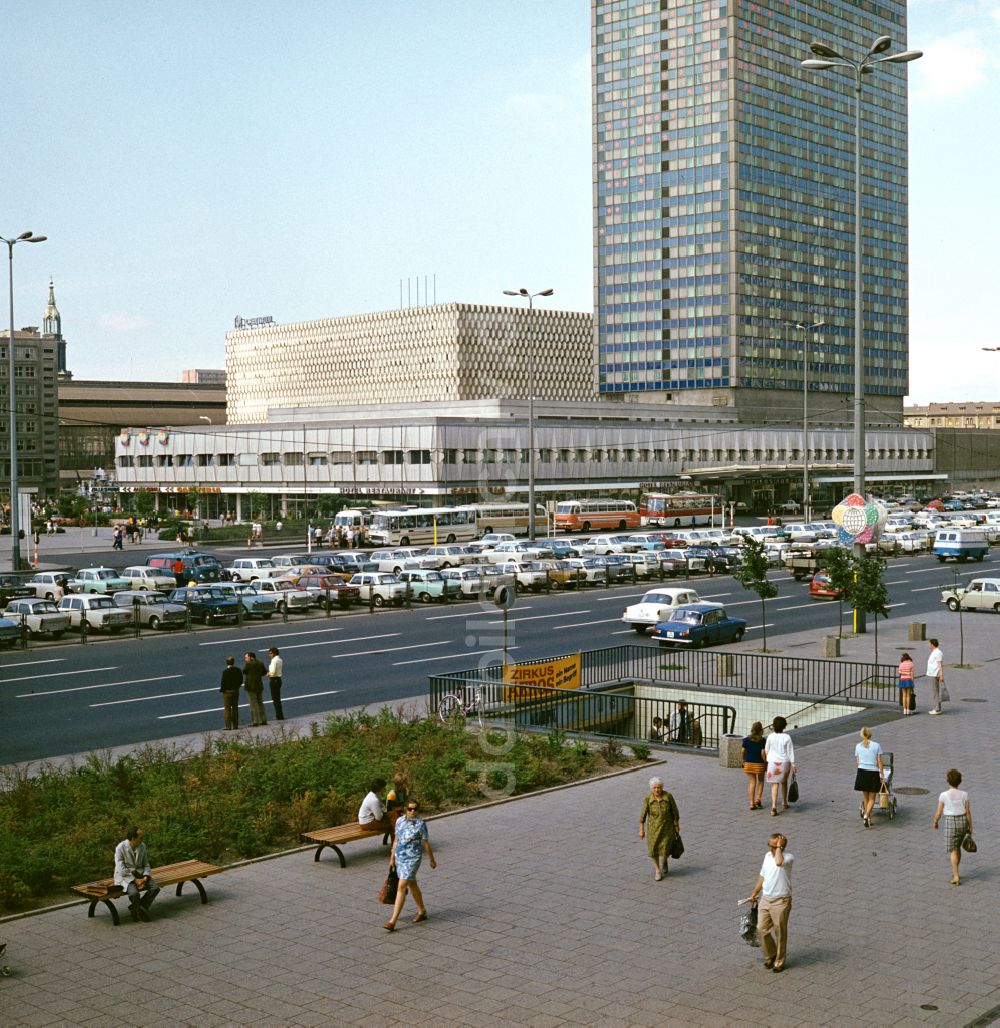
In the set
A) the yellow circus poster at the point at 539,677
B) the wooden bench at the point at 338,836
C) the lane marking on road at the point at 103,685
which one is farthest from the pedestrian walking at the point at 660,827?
the lane marking on road at the point at 103,685

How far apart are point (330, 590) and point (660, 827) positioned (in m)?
35.1

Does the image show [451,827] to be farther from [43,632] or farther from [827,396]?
[827,396]

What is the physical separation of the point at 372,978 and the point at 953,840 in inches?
277

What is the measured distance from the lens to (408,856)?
12.9 metres

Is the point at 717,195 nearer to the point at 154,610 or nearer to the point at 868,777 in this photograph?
the point at 154,610

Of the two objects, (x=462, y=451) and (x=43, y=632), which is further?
(x=462, y=451)

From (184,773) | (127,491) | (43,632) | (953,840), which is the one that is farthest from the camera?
(127,491)

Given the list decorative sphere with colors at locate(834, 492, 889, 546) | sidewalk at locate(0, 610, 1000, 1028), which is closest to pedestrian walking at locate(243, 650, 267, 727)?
sidewalk at locate(0, 610, 1000, 1028)

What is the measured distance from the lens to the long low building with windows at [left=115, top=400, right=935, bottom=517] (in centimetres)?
9438

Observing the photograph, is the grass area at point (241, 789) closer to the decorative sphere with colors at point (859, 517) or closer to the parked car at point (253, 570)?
the decorative sphere with colors at point (859, 517)

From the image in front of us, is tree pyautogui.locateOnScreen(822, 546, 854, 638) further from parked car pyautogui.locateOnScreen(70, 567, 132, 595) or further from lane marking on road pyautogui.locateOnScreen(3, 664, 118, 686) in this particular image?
parked car pyautogui.locateOnScreen(70, 567, 132, 595)

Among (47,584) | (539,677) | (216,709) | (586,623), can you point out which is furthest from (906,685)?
(47,584)

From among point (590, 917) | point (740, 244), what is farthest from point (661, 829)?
point (740, 244)

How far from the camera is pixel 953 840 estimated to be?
47.0 ft
